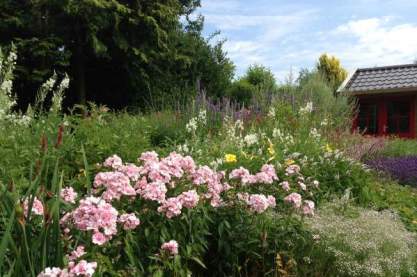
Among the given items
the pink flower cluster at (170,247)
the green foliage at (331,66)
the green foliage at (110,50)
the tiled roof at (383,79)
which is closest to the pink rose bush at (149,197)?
the pink flower cluster at (170,247)

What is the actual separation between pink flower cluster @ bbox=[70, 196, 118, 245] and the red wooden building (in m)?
15.4

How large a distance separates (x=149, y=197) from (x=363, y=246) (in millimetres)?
1739

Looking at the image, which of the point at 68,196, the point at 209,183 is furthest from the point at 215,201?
the point at 68,196

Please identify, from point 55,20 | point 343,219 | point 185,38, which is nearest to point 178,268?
point 343,219

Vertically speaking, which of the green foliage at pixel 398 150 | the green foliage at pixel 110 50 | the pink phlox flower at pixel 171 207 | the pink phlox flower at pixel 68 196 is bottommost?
the green foliage at pixel 398 150

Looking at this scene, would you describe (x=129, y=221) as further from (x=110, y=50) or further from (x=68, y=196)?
(x=110, y=50)

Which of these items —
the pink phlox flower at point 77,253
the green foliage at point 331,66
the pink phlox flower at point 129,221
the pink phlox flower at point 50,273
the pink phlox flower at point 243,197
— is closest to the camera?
the pink phlox flower at point 50,273

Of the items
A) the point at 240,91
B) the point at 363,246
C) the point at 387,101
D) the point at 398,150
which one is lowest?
the point at 363,246

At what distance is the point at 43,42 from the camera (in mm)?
16953

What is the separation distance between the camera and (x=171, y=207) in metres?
3.00

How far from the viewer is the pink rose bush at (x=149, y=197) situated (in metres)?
2.48

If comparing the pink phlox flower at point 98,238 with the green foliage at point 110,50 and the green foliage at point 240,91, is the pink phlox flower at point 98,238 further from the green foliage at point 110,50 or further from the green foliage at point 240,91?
the green foliage at point 240,91

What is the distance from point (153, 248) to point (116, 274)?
386 mm

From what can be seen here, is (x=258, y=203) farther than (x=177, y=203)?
Yes
